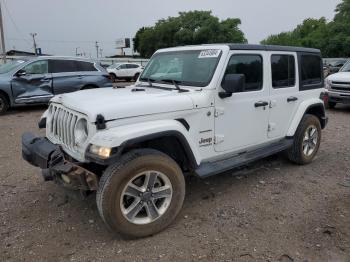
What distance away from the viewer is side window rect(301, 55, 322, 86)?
545cm

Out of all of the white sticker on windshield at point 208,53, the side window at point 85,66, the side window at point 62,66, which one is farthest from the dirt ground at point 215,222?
the side window at point 85,66

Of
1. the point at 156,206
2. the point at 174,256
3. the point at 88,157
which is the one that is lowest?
the point at 174,256

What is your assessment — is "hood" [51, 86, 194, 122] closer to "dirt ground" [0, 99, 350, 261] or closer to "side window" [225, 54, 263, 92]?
"side window" [225, 54, 263, 92]

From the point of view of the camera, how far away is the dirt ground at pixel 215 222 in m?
3.30

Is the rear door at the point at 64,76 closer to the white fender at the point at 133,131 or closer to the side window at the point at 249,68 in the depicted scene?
→ the side window at the point at 249,68

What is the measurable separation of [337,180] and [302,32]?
8373 cm

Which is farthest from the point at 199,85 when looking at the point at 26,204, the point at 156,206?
the point at 26,204

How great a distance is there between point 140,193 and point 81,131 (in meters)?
0.82

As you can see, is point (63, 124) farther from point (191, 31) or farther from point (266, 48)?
point (191, 31)

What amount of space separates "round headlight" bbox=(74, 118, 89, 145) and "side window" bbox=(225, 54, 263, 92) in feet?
5.84

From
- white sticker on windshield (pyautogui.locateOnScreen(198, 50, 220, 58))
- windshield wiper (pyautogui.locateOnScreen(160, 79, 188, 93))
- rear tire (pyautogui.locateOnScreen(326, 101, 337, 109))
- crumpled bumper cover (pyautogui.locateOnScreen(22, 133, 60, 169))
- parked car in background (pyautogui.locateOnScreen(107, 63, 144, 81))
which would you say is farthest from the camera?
parked car in background (pyautogui.locateOnScreen(107, 63, 144, 81))

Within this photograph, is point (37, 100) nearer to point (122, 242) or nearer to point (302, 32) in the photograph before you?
point (122, 242)

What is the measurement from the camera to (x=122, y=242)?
3.46 m

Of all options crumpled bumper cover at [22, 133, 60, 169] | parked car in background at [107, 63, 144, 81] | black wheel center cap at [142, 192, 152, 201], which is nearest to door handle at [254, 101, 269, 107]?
black wheel center cap at [142, 192, 152, 201]
